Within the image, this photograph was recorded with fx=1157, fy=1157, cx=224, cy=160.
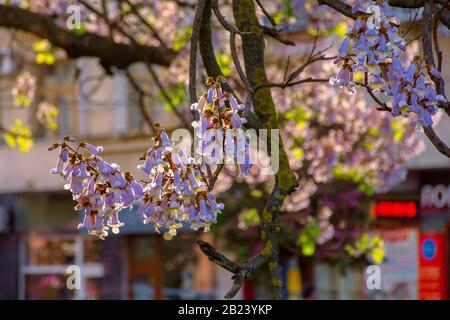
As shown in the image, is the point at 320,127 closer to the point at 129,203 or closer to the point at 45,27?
the point at 45,27

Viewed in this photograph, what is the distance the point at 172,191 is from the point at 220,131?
15.9 inches

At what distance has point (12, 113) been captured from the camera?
2652 cm

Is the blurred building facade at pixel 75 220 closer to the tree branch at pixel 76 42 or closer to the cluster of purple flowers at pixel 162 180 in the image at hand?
the tree branch at pixel 76 42

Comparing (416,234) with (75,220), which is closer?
(416,234)

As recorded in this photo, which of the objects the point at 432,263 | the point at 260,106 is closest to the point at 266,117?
the point at 260,106

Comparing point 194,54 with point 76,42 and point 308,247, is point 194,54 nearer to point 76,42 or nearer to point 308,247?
point 76,42

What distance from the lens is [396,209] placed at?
2017 centimetres

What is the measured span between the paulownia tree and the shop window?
7.67 meters

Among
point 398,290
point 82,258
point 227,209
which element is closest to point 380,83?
point 227,209

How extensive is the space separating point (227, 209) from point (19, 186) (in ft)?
32.6

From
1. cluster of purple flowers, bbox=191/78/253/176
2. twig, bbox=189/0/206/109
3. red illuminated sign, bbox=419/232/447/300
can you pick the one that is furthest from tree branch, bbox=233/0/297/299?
red illuminated sign, bbox=419/232/447/300

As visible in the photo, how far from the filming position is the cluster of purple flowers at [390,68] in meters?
5.20

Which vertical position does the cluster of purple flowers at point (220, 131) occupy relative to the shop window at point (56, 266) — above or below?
above

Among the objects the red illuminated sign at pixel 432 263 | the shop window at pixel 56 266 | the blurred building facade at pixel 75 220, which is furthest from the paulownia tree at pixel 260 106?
the shop window at pixel 56 266
